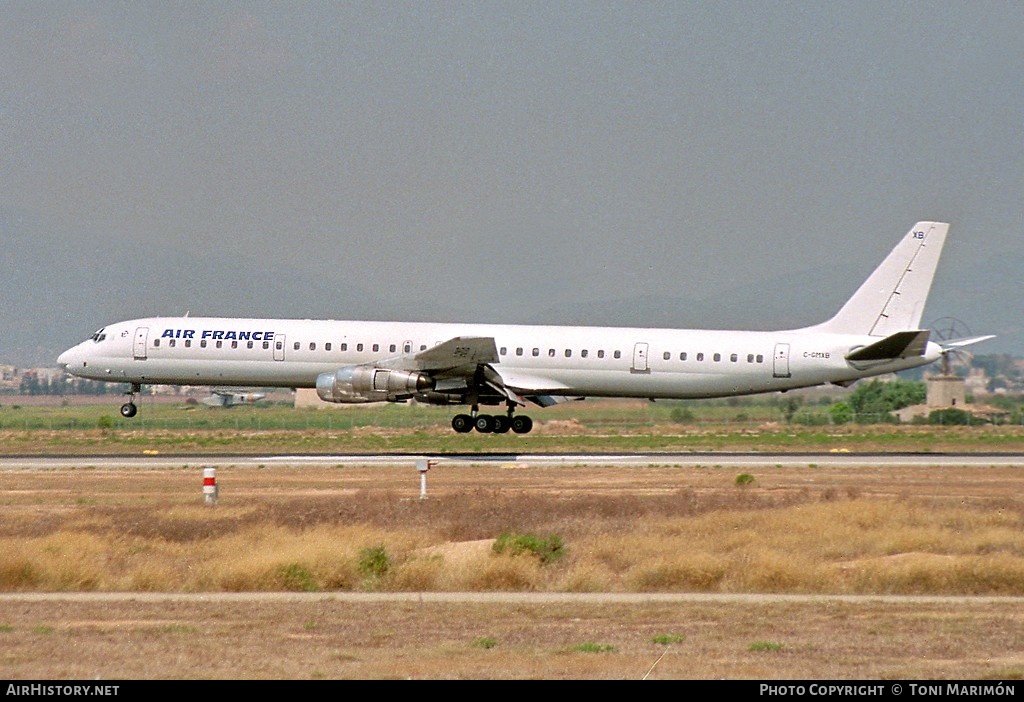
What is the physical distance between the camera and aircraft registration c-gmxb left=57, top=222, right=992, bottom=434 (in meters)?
43.1

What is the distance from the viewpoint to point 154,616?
14.6 metres

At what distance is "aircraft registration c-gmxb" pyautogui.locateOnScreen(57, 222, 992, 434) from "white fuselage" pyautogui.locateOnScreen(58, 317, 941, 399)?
3 cm

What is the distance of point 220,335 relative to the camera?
45469mm

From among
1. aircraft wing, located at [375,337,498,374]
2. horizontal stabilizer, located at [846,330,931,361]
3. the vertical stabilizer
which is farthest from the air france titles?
horizontal stabilizer, located at [846,330,931,361]

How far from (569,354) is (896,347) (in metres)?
10.3

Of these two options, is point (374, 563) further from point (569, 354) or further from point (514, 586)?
point (569, 354)

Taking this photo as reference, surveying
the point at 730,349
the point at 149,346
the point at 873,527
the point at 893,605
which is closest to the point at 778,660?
the point at 893,605

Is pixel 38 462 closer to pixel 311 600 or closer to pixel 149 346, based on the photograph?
pixel 149 346

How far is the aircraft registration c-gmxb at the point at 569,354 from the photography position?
141 feet

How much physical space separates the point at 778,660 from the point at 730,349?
32252 mm

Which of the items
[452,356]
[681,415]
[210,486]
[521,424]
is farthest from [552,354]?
[681,415]

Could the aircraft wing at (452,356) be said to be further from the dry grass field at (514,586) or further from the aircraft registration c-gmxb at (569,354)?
the dry grass field at (514,586)

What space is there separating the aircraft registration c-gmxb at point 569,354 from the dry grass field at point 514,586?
46.8 feet

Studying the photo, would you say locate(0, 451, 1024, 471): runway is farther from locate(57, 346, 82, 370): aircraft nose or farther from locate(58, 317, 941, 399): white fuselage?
locate(57, 346, 82, 370): aircraft nose
